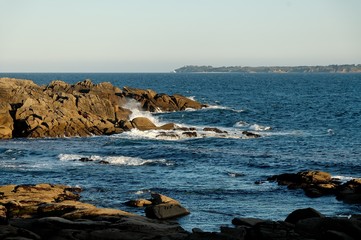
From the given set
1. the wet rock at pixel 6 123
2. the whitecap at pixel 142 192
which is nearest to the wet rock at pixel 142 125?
the wet rock at pixel 6 123

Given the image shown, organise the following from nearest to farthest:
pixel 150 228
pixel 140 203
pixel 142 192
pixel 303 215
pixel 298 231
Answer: pixel 150 228, pixel 298 231, pixel 303 215, pixel 140 203, pixel 142 192

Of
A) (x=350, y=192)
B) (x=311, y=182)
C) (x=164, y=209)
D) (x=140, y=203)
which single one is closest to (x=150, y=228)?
(x=164, y=209)

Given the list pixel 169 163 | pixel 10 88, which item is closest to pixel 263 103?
pixel 10 88

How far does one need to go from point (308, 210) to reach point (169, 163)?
25400mm

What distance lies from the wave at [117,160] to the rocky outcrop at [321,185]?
1184 cm

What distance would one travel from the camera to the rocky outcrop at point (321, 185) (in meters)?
38.1

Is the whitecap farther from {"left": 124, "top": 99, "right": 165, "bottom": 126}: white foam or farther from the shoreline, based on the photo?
{"left": 124, "top": 99, "right": 165, "bottom": 126}: white foam

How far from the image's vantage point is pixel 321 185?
40.8m

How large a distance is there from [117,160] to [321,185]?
19.4 m

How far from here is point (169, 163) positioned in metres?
52.3

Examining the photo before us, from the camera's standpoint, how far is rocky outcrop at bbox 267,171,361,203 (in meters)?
38.1

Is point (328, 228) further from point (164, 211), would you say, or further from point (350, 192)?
point (350, 192)

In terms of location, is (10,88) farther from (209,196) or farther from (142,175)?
(209,196)

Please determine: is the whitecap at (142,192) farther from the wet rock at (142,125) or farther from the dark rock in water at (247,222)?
the wet rock at (142,125)
